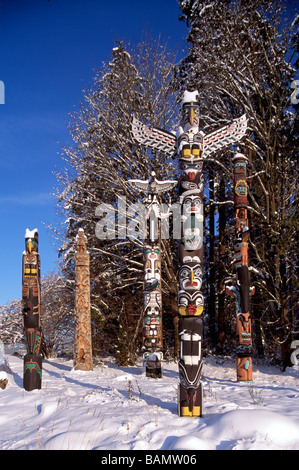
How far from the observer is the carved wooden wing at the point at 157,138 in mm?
6582

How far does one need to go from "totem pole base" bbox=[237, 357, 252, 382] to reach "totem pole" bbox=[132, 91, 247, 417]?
4663 millimetres

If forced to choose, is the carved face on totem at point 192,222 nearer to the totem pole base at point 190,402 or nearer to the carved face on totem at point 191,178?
the carved face on totem at point 191,178

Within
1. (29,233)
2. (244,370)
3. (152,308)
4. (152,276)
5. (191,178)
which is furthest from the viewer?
(152,276)

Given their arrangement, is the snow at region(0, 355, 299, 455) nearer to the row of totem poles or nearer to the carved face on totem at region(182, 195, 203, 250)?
the row of totem poles

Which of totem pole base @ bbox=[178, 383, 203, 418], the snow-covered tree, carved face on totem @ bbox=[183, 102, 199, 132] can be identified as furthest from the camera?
the snow-covered tree

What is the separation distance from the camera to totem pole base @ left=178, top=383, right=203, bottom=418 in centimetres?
514

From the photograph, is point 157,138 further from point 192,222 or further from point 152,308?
point 152,308

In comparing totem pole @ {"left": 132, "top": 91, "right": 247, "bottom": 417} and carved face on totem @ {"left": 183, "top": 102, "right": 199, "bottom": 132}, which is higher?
carved face on totem @ {"left": 183, "top": 102, "right": 199, "bottom": 132}

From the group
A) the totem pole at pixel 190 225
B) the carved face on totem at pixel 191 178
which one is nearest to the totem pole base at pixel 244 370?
the totem pole at pixel 190 225

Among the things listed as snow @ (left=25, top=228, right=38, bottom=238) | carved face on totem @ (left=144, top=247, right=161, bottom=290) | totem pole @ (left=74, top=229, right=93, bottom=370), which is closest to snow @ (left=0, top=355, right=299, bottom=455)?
snow @ (left=25, top=228, right=38, bottom=238)

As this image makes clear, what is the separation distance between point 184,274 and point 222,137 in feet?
8.23

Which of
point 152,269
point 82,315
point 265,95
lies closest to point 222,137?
point 152,269

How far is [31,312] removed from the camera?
8.39 m

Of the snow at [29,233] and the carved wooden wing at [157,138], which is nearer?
the carved wooden wing at [157,138]
